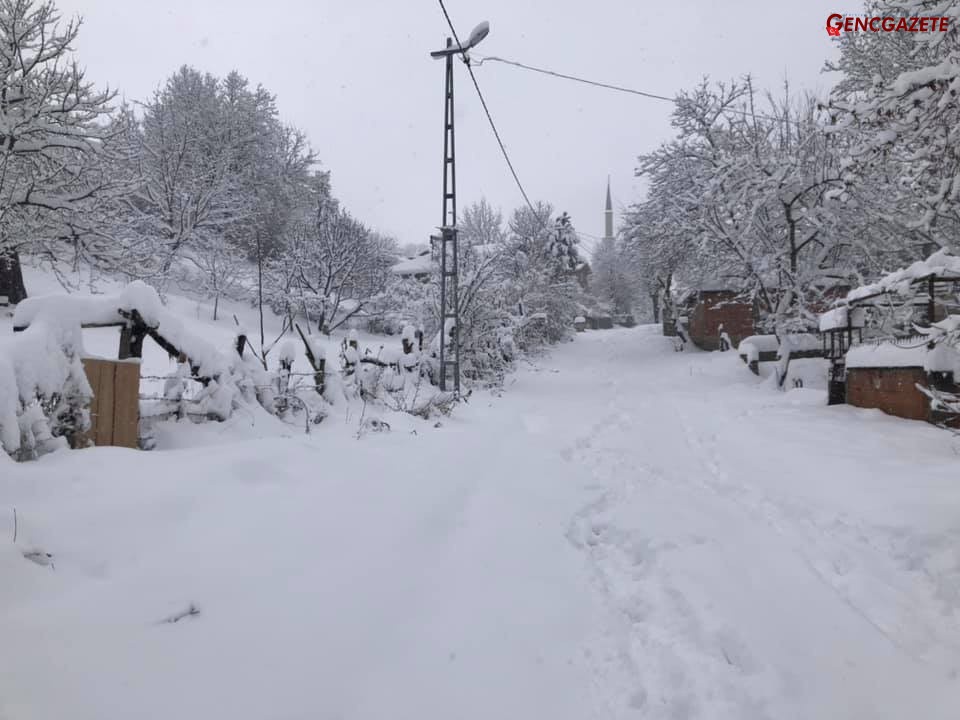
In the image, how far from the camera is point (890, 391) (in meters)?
8.83

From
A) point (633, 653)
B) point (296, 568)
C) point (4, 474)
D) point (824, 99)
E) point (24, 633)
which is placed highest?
point (824, 99)

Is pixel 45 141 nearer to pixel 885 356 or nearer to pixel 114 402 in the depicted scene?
pixel 114 402

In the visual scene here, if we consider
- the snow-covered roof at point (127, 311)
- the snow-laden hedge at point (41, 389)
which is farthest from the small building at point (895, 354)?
the snow-laden hedge at point (41, 389)

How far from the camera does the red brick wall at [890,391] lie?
8.09 m

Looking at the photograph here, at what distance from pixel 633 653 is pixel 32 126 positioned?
46.2 ft

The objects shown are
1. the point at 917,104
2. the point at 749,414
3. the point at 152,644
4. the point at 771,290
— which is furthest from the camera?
the point at 771,290

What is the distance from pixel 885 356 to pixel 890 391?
596mm

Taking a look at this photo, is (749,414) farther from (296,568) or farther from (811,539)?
(296,568)

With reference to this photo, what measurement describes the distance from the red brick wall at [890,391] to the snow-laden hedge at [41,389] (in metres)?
9.53

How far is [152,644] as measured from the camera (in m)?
1.95

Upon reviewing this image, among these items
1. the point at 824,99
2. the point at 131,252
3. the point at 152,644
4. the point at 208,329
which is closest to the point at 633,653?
the point at 152,644

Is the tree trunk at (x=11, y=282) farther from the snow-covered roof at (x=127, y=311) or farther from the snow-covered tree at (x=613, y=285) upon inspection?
the snow-covered tree at (x=613, y=285)

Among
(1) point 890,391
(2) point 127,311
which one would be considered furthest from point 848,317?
(2) point 127,311

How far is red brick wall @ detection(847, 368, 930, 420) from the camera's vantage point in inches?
319
